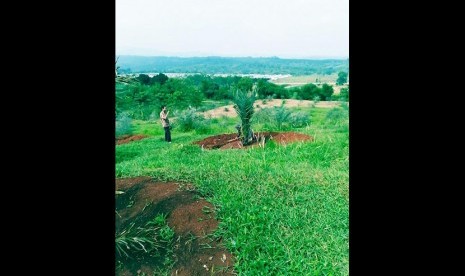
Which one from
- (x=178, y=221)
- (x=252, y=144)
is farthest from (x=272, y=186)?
(x=178, y=221)

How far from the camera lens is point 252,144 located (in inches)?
98.5

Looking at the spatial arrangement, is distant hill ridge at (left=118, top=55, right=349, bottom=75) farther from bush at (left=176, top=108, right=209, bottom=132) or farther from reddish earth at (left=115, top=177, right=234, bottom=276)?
reddish earth at (left=115, top=177, right=234, bottom=276)

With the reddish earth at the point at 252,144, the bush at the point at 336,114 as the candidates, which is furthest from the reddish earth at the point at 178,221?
the bush at the point at 336,114

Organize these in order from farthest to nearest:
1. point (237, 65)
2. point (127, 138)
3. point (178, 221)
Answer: point (237, 65) → point (127, 138) → point (178, 221)

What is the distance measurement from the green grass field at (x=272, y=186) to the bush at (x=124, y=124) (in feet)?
0.12

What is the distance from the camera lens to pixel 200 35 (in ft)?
8.05

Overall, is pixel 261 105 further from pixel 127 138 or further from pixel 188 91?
pixel 127 138

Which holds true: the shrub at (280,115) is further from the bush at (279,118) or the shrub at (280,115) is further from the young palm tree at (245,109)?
the young palm tree at (245,109)

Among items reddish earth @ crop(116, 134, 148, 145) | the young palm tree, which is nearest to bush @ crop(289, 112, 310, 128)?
the young palm tree

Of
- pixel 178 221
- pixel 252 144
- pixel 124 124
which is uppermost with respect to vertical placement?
pixel 124 124

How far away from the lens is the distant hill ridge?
2.53 metres

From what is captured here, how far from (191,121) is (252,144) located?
1.14 ft
